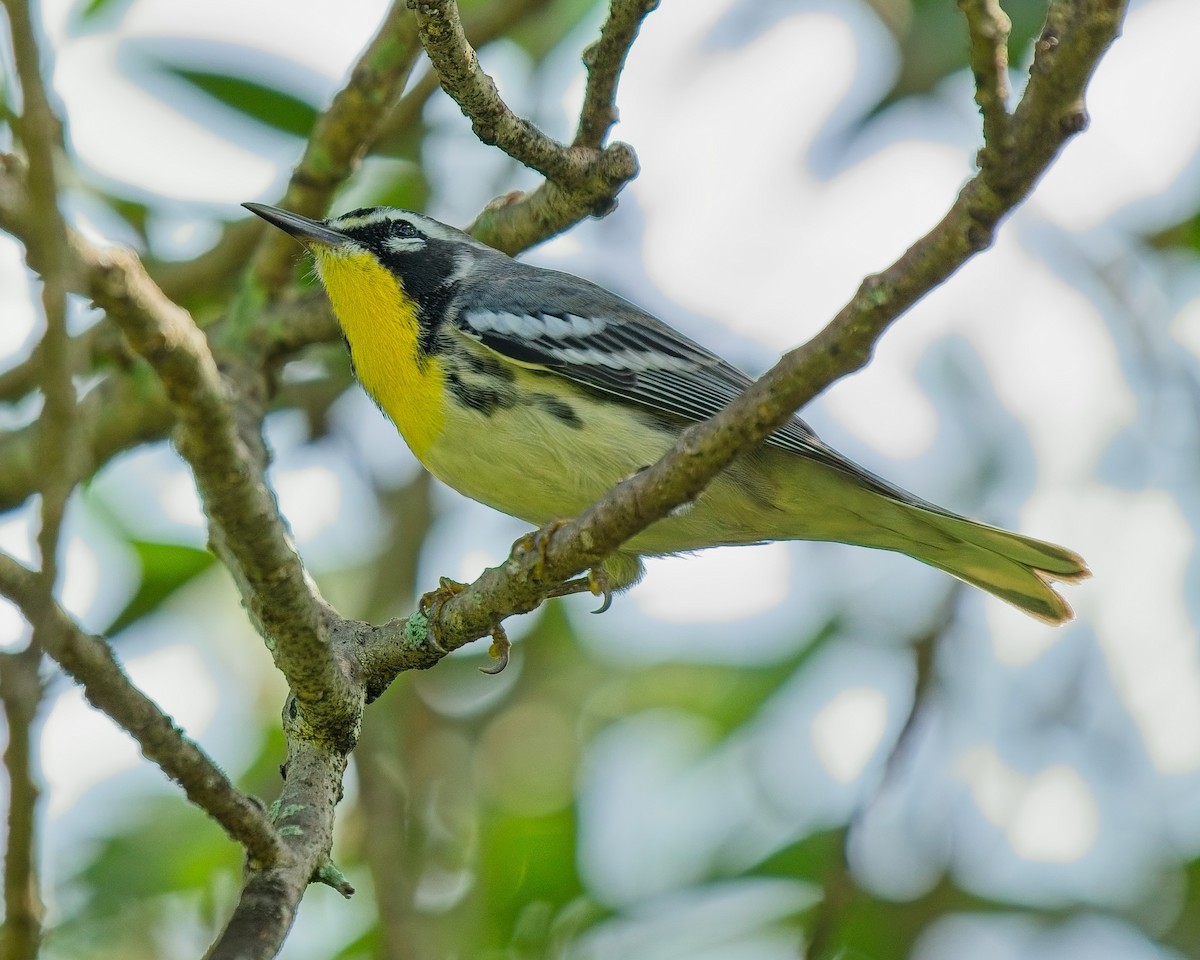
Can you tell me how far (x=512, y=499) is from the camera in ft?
16.7

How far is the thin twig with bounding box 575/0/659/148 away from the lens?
4148mm

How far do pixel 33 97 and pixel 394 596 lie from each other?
4686 mm

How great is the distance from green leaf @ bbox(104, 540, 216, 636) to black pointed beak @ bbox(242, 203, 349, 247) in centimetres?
165

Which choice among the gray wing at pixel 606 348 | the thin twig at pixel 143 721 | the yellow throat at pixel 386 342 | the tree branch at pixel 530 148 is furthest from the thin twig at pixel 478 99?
the thin twig at pixel 143 721

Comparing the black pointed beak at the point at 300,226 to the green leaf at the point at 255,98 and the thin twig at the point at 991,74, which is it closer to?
the green leaf at the point at 255,98

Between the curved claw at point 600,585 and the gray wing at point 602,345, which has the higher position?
the gray wing at point 602,345

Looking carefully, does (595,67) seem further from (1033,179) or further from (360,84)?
(1033,179)

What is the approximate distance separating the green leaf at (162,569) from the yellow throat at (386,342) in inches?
59.4

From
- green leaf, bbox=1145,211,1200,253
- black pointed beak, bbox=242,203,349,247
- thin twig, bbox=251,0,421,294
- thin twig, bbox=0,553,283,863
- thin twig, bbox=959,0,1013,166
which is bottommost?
thin twig, bbox=0,553,283,863

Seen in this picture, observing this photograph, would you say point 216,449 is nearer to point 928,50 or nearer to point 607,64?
point 607,64

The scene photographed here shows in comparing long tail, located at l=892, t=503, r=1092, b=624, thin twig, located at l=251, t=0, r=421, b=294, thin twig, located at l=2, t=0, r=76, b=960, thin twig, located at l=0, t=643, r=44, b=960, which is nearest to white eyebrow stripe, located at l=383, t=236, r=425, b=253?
thin twig, located at l=251, t=0, r=421, b=294

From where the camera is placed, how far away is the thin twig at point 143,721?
224 cm

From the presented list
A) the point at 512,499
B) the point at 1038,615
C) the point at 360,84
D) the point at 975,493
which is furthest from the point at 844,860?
the point at 360,84

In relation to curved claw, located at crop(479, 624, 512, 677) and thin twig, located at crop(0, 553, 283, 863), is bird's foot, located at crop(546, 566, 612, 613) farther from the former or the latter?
thin twig, located at crop(0, 553, 283, 863)
